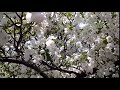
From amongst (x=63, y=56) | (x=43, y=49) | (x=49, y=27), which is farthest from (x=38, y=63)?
(x=63, y=56)

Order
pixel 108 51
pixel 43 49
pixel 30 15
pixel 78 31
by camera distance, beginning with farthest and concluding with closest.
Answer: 1. pixel 78 31
2. pixel 43 49
3. pixel 108 51
4. pixel 30 15

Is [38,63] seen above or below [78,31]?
below

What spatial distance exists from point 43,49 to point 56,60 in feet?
2.52

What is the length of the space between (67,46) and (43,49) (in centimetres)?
165

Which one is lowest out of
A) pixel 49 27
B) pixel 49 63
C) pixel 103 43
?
pixel 49 63

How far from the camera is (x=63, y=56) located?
619 centimetres

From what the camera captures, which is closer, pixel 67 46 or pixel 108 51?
pixel 108 51

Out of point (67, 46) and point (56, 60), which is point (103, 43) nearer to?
point (56, 60)

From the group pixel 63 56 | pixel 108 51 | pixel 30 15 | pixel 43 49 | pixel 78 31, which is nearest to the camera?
pixel 30 15
